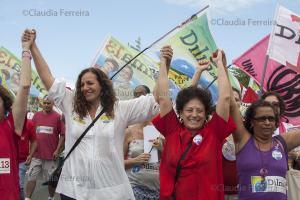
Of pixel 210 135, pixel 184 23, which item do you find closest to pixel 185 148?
pixel 210 135

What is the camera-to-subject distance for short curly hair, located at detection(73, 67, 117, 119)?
367 cm

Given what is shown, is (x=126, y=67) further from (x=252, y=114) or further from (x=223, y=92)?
(x=223, y=92)

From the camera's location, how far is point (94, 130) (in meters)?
3.57

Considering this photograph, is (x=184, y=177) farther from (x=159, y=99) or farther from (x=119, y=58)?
(x=119, y=58)

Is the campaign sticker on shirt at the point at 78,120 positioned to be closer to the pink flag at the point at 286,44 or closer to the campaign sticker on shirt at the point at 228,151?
the campaign sticker on shirt at the point at 228,151

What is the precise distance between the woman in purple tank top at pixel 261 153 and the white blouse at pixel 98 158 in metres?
0.72

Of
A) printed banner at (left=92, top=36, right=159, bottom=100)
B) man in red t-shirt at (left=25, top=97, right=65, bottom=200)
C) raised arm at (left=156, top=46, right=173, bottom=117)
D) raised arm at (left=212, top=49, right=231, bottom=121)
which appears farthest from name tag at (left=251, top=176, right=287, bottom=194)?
man in red t-shirt at (left=25, top=97, right=65, bottom=200)

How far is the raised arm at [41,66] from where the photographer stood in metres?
3.71

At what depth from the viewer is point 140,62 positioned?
327 inches

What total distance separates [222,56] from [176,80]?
10.9ft

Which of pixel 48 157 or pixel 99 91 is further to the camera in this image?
pixel 48 157

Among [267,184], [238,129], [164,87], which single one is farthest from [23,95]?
[267,184]

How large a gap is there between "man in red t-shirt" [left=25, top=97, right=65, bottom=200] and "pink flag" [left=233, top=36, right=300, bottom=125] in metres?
3.88

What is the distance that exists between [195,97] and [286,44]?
8.49ft
